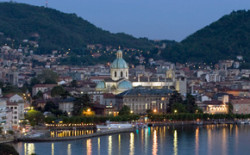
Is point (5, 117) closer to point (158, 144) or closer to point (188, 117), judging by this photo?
point (158, 144)

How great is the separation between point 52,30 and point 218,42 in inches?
1176

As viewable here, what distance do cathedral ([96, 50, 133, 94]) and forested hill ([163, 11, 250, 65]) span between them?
42883 mm

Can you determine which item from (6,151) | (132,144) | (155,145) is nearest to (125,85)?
(132,144)

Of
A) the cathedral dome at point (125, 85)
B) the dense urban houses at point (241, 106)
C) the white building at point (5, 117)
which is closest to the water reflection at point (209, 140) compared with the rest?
the white building at point (5, 117)

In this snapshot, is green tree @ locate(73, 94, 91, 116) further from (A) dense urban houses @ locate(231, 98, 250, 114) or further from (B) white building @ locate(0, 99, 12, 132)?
(A) dense urban houses @ locate(231, 98, 250, 114)

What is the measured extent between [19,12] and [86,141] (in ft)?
316

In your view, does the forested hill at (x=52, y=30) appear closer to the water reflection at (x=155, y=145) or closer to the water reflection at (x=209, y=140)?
the water reflection at (x=209, y=140)

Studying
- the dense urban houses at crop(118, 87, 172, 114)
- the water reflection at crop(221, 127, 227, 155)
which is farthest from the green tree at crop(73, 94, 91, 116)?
the water reflection at crop(221, 127, 227, 155)

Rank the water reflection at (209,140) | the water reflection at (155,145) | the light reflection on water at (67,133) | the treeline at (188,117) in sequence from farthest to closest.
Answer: the treeline at (188,117) < the light reflection on water at (67,133) < the water reflection at (209,140) < the water reflection at (155,145)

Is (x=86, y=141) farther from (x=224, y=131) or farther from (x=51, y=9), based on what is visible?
(x=51, y=9)

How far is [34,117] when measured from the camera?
45938 millimetres

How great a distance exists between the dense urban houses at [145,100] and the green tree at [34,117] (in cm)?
784

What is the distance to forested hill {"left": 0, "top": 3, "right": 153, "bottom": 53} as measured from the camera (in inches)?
4885

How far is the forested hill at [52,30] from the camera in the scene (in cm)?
12407
